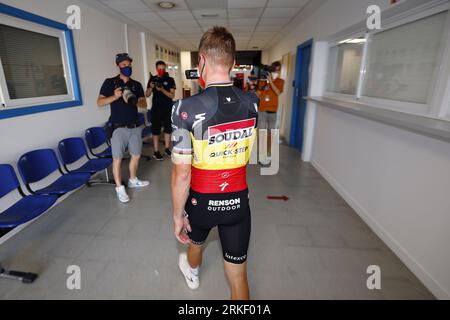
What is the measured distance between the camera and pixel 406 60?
2.22 m

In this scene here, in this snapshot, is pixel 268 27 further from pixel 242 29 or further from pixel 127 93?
pixel 127 93

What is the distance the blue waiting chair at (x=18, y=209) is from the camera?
5.99ft

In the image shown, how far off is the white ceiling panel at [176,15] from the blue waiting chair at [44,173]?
3.46 metres

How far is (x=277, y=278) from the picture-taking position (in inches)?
73.5

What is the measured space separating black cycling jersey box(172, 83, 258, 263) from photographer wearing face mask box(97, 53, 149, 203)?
2.03 meters

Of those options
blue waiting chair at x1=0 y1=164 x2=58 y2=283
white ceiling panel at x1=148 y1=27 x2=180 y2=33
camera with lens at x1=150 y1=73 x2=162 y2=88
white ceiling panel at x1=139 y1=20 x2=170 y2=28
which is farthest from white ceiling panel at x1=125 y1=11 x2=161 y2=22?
blue waiting chair at x1=0 y1=164 x2=58 y2=283

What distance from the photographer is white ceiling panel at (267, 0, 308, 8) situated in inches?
157

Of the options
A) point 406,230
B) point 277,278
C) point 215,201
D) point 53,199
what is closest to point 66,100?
point 53,199

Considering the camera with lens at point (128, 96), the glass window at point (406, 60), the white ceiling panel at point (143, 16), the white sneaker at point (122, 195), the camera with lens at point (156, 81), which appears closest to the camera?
the glass window at point (406, 60)

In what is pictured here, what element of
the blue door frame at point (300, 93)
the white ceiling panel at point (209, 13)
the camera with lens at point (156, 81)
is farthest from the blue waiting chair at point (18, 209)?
the blue door frame at point (300, 93)

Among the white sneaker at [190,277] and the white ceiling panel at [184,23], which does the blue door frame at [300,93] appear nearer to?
the white ceiling panel at [184,23]
